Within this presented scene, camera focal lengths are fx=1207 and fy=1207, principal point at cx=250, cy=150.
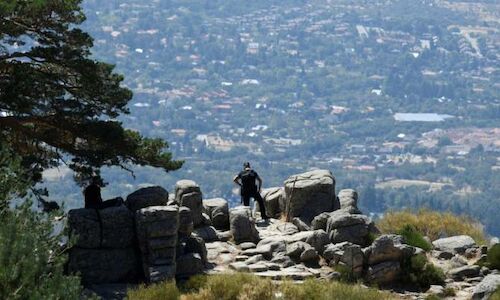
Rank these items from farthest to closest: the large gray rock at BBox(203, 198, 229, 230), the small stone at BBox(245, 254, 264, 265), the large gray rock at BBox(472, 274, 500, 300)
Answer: the large gray rock at BBox(203, 198, 229, 230), the small stone at BBox(245, 254, 264, 265), the large gray rock at BBox(472, 274, 500, 300)

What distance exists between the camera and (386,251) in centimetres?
3681

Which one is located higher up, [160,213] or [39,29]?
[39,29]

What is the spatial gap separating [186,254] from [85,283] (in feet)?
10.6

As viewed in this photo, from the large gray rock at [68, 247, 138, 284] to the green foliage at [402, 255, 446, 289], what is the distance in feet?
27.1

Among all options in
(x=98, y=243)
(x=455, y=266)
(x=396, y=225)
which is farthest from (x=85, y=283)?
(x=396, y=225)

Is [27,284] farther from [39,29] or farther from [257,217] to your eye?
[257,217]

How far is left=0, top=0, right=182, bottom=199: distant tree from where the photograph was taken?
39.0m

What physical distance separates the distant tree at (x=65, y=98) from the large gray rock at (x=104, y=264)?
14.0 ft

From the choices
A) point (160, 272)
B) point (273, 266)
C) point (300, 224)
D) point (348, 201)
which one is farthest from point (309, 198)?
point (160, 272)

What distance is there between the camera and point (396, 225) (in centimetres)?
5000

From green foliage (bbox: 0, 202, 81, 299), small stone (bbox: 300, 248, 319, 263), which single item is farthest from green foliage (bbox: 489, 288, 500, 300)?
green foliage (bbox: 0, 202, 81, 299)

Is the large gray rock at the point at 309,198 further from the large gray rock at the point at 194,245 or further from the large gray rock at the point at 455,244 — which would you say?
the large gray rock at the point at 194,245

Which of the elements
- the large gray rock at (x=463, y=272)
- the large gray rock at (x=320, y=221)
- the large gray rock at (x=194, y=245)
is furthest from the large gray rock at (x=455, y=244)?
the large gray rock at (x=194, y=245)

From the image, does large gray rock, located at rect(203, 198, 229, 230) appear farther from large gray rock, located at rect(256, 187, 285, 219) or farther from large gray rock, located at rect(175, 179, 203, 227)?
large gray rock, located at rect(256, 187, 285, 219)
